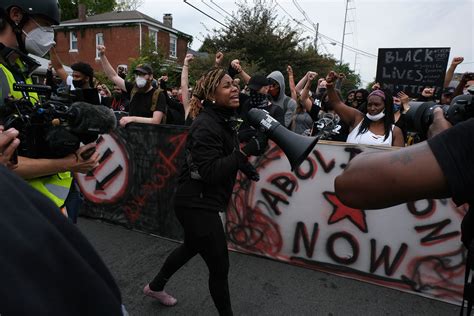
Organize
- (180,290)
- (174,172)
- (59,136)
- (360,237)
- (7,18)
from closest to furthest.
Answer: (59,136), (7,18), (180,290), (360,237), (174,172)

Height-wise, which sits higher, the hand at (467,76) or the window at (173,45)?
the window at (173,45)

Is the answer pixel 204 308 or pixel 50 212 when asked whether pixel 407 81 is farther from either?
pixel 50 212

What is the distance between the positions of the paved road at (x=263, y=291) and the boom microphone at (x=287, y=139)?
4.88ft

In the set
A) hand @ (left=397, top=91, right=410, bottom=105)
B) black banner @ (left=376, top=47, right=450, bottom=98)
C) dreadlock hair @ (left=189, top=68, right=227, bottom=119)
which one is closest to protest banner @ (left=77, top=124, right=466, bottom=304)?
dreadlock hair @ (left=189, top=68, right=227, bottom=119)

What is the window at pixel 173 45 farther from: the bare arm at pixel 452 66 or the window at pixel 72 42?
the bare arm at pixel 452 66

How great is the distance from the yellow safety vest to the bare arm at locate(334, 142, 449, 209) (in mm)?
1492

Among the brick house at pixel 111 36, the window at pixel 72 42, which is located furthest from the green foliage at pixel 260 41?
the window at pixel 72 42

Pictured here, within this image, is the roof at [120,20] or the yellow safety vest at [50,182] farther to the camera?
the roof at [120,20]

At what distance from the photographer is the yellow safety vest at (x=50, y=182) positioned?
5.52 feet

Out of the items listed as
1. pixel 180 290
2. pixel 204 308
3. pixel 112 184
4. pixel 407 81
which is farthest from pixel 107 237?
pixel 407 81

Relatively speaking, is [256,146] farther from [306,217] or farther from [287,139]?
[306,217]

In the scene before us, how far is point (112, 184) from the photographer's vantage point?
4273mm

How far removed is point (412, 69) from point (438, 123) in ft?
15.3

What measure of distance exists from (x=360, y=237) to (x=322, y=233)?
1.15 feet
